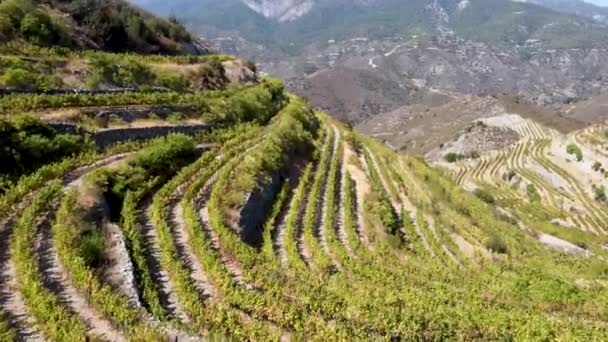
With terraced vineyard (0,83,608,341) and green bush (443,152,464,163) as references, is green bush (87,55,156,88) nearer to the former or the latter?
terraced vineyard (0,83,608,341)

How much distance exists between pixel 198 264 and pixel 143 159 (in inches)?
342

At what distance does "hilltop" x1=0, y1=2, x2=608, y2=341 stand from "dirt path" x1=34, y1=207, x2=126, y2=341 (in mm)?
57

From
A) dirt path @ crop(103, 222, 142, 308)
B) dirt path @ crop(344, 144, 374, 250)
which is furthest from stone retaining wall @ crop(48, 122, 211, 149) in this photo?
dirt path @ crop(344, 144, 374, 250)

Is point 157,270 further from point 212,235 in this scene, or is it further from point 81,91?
point 81,91

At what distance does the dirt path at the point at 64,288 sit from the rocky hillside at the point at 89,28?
2694 cm

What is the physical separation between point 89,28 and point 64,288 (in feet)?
132

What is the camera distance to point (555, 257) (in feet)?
120

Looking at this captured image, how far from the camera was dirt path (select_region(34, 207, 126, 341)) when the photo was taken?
41.7ft

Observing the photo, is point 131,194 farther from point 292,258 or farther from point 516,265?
point 516,265

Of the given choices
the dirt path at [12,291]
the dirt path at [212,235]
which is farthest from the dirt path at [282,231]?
the dirt path at [12,291]

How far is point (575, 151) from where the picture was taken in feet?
422

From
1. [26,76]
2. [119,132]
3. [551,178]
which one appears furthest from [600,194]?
[26,76]

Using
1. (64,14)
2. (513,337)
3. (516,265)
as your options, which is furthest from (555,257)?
(64,14)

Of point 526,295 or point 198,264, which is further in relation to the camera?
point 526,295
